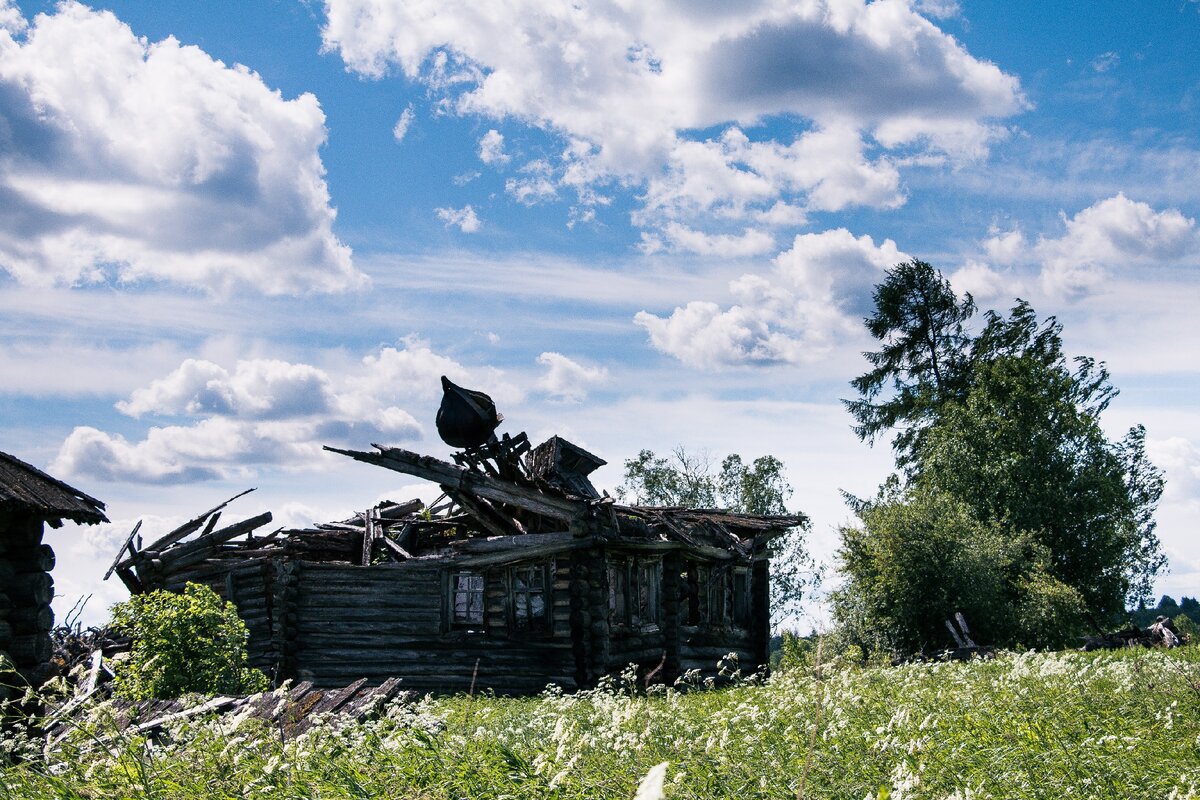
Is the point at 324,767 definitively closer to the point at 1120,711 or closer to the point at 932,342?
the point at 1120,711

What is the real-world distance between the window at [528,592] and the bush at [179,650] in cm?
643

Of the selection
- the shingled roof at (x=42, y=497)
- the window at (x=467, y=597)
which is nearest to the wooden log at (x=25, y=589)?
the shingled roof at (x=42, y=497)

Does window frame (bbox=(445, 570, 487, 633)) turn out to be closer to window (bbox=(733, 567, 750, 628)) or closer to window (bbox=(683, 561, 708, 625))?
window (bbox=(683, 561, 708, 625))

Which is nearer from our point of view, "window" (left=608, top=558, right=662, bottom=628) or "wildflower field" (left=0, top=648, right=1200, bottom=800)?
"wildflower field" (left=0, top=648, right=1200, bottom=800)

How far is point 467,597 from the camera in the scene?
21094mm

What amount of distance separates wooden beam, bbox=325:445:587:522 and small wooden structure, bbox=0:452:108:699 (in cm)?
825

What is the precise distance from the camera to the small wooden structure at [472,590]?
20.4 m

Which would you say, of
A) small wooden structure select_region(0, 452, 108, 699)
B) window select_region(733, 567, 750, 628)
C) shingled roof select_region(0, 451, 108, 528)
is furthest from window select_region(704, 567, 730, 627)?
small wooden structure select_region(0, 452, 108, 699)

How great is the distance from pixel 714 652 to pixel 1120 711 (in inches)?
591

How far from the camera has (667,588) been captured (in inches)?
908

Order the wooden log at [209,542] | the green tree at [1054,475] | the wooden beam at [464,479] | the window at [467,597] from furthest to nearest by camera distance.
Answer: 1. the green tree at [1054,475]
2. the wooden log at [209,542]
3. the window at [467,597]
4. the wooden beam at [464,479]

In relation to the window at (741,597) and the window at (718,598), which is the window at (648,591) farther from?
the window at (741,597)

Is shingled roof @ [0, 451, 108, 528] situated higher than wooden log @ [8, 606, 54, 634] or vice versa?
shingled roof @ [0, 451, 108, 528]

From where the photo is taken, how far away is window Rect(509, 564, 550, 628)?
20.9 m
